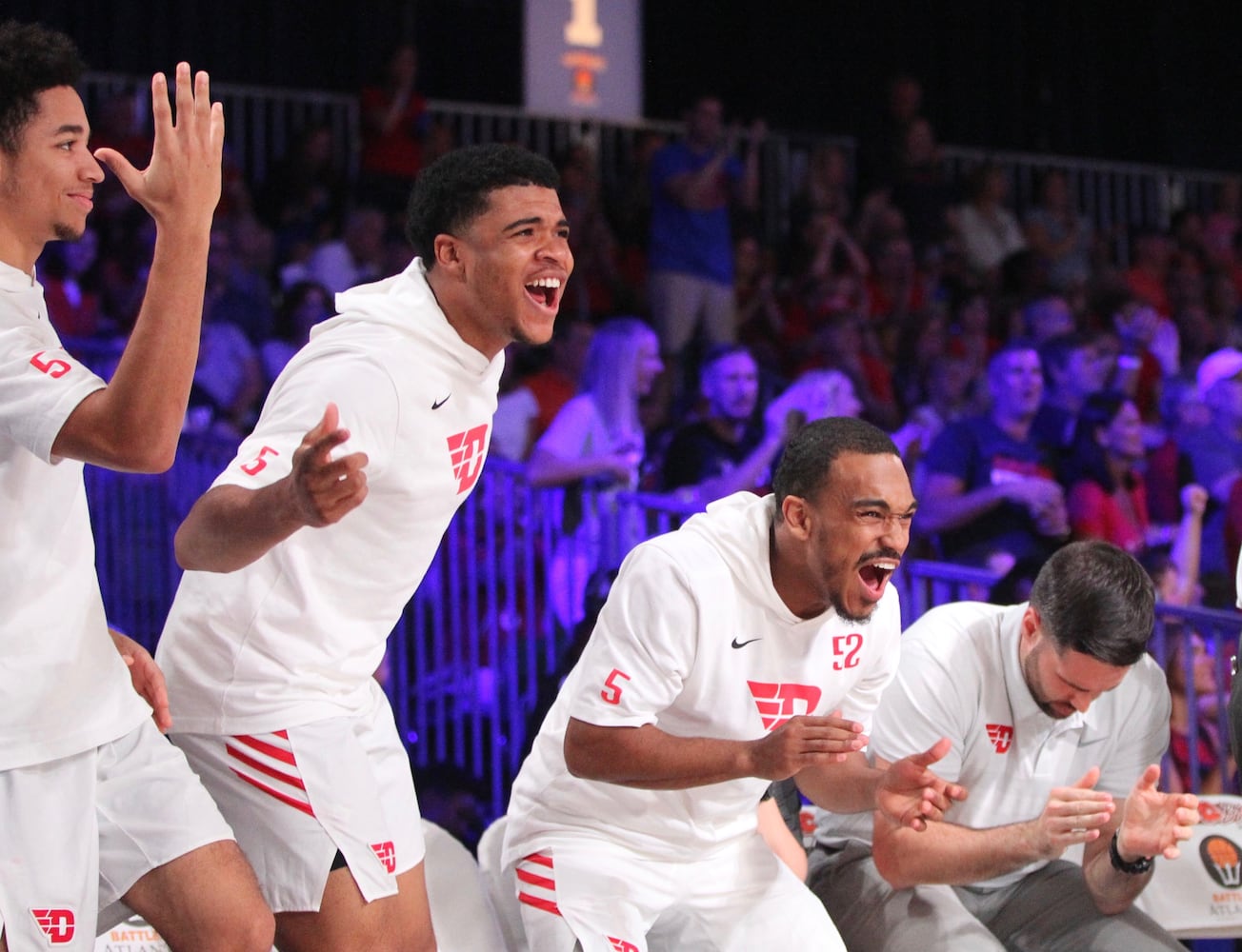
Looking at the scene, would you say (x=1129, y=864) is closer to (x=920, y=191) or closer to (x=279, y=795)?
(x=279, y=795)

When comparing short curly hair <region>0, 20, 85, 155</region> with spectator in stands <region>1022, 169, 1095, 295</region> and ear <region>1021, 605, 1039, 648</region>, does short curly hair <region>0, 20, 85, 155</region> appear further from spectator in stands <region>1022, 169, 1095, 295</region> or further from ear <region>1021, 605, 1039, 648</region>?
spectator in stands <region>1022, 169, 1095, 295</region>

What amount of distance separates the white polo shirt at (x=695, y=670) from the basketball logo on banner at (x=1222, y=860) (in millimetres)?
1189

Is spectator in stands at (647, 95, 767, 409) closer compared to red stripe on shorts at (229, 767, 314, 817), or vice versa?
red stripe on shorts at (229, 767, 314, 817)

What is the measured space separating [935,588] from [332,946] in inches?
100

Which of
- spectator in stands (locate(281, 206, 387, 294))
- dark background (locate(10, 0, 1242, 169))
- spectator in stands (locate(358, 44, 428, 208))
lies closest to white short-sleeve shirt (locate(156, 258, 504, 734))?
spectator in stands (locate(281, 206, 387, 294))

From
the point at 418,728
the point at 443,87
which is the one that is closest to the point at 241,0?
the point at 443,87

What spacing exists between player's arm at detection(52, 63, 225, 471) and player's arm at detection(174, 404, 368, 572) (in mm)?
191

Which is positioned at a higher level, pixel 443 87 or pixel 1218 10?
pixel 1218 10

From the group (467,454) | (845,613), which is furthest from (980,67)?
(467,454)

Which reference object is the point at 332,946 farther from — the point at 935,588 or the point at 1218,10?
the point at 1218,10

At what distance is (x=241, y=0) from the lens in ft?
Answer: 32.3

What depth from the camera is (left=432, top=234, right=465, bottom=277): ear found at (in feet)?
11.1

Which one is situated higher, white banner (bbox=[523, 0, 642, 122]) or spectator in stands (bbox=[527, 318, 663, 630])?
white banner (bbox=[523, 0, 642, 122])

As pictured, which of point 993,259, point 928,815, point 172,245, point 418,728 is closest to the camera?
point 172,245
